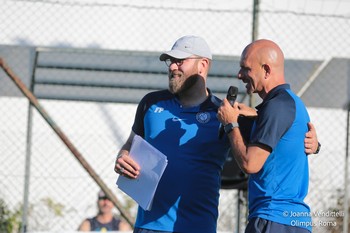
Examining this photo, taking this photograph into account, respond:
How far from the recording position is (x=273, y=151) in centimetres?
405

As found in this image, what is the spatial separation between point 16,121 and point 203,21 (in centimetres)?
230

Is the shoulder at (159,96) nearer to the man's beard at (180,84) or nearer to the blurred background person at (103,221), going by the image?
the man's beard at (180,84)

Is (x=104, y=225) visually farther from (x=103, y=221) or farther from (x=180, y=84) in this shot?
(x=180, y=84)

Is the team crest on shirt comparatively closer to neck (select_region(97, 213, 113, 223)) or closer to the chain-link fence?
the chain-link fence

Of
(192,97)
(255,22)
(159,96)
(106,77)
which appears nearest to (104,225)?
(106,77)

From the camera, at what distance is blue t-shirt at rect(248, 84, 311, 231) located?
4.01m

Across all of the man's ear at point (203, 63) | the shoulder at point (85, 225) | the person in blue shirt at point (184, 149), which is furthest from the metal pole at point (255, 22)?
the person in blue shirt at point (184, 149)

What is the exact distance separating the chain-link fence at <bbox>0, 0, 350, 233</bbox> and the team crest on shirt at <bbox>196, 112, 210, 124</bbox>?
3611 millimetres

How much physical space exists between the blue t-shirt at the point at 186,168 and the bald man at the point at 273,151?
0.60 m

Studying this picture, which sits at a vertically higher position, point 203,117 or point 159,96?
point 159,96

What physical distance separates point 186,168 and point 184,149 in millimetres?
114

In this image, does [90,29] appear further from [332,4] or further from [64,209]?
[332,4]

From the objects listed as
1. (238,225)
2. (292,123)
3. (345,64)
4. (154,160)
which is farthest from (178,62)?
(345,64)

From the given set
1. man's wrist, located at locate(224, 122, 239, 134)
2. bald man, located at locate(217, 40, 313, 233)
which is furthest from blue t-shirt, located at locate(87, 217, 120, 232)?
man's wrist, located at locate(224, 122, 239, 134)
